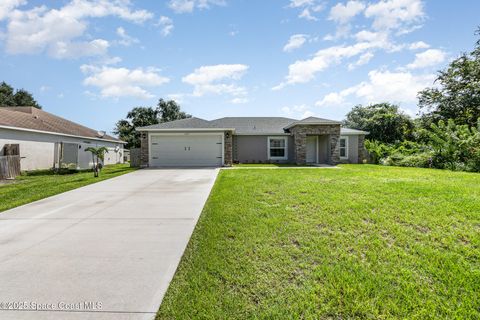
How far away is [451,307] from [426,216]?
2.62 m

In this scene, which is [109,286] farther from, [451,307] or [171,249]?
[451,307]

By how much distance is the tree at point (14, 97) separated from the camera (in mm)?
34969

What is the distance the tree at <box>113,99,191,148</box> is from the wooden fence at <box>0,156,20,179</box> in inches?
863

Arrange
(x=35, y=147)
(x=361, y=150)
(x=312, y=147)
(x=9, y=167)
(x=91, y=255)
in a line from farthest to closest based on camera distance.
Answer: (x=361, y=150)
(x=312, y=147)
(x=35, y=147)
(x=9, y=167)
(x=91, y=255)

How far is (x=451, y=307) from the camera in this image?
2438 mm

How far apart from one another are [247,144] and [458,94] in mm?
20377

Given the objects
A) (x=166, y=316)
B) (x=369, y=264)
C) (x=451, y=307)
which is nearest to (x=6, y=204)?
(x=166, y=316)

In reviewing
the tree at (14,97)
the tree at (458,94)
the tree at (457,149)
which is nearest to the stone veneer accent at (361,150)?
the tree at (457,149)

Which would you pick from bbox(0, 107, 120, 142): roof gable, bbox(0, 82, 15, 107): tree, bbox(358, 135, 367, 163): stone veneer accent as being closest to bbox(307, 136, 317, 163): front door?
bbox(358, 135, 367, 163): stone veneer accent

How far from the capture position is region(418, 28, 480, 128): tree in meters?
20.6

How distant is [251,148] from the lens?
1842 centimetres

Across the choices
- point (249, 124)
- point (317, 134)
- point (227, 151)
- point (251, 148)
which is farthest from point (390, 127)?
point (227, 151)

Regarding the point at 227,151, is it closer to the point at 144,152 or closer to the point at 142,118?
the point at 144,152

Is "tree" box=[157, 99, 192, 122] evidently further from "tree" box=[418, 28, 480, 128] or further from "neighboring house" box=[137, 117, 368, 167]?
"tree" box=[418, 28, 480, 128]
